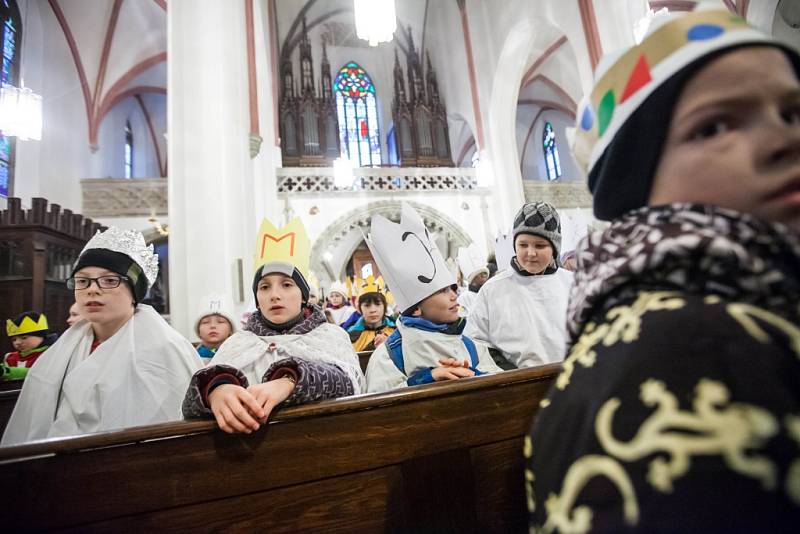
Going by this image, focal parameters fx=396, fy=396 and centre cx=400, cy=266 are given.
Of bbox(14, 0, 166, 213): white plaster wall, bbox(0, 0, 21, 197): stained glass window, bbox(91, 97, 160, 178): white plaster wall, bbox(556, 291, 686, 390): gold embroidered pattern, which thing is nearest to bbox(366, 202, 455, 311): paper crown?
bbox(556, 291, 686, 390): gold embroidered pattern

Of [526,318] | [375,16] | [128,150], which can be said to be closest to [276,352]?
[526,318]

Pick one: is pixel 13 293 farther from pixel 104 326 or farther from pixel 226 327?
pixel 104 326

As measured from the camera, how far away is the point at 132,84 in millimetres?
10531

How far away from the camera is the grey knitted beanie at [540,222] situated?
193 cm

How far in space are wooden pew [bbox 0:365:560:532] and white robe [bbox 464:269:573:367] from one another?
0.74m

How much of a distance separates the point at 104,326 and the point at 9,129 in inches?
166

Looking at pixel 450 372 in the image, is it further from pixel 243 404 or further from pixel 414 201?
pixel 414 201

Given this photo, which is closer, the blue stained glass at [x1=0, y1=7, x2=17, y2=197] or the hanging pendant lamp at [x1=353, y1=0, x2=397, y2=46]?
the hanging pendant lamp at [x1=353, y1=0, x2=397, y2=46]

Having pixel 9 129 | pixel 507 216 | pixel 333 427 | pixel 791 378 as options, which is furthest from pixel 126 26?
pixel 791 378

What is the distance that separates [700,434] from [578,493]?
0.12m

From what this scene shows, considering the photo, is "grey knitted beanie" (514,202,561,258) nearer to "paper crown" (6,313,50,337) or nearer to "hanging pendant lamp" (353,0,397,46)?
"hanging pendant lamp" (353,0,397,46)

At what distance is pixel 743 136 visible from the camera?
0.40 meters

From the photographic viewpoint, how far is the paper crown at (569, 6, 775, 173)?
43 cm

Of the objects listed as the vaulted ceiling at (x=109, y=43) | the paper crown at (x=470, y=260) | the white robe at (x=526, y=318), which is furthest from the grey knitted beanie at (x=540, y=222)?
the vaulted ceiling at (x=109, y=43)
